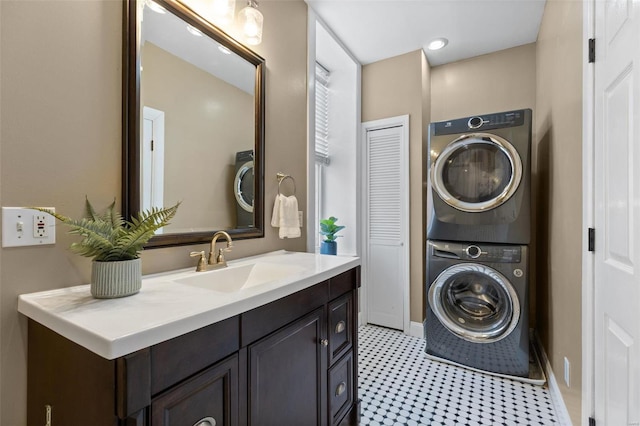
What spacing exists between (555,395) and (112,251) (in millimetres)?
2438

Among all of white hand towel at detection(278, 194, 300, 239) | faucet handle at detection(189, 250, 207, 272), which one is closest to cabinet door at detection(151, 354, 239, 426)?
faucet handle at detection(189, 250, 207, 272)

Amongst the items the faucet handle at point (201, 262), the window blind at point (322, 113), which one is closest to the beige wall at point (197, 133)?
the faucet handle at point (201, 262)

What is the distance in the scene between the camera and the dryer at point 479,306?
205 cm

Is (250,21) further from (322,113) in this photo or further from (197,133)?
(322,113)

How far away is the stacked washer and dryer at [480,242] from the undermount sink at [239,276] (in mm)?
1426

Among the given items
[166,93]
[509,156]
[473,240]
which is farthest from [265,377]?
[509,156]

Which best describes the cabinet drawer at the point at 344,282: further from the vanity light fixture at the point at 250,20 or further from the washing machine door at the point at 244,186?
the vanity light fixture at the point at 250,20

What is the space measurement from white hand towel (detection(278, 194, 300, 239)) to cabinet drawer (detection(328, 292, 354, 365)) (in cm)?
53

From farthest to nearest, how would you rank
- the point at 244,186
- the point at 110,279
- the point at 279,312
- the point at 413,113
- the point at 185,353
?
the point at 413,113 < the point at 244,186 < the point at 279,312 < the point at 110,279 < the point at 185,353

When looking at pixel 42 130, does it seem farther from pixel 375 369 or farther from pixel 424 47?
pixel 424 47

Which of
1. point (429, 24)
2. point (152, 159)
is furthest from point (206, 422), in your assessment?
point (429, 24)

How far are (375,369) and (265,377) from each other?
151 cm

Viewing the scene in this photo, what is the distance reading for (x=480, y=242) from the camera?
7.13ft

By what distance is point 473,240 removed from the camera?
7.18 ft
